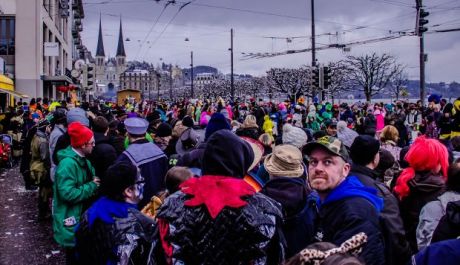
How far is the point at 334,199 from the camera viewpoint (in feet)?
10.3

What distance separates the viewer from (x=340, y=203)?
3.11m

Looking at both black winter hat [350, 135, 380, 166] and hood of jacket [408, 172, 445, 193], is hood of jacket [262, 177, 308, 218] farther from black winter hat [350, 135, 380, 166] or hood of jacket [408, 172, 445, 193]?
hood of jacket [408, 172, 445, 193]

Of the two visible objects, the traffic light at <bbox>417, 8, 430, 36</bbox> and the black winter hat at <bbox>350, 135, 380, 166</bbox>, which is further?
the traffic light at <bbox>417, 8, 430, 36</bbox>

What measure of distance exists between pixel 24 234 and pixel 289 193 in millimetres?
6345

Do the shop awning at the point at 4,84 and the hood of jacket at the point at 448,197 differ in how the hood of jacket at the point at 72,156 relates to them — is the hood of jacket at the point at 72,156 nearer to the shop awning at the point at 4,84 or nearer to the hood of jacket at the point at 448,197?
the hood of jacket at the point at 448,197

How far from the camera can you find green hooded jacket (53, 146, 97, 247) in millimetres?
5223

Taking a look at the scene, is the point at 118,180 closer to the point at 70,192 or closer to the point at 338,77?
the point at 70,192

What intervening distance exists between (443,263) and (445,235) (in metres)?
0.85

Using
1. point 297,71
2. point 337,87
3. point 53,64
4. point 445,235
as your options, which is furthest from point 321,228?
point 297,71

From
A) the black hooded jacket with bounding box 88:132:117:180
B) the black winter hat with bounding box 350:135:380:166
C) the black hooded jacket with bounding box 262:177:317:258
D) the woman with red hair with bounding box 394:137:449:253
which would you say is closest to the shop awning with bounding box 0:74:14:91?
the black hooded jacket with bounding box 88:132:117:180

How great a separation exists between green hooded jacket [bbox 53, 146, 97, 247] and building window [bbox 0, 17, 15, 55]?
34.3 metres

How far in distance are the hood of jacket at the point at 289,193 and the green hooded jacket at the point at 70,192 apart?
7.03 ft

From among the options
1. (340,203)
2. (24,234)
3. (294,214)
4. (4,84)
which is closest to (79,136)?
(294,214)

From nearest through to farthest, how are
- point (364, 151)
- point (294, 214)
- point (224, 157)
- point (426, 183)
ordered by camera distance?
point (224, 157) < point (294, 214) < point (426, 183) < point (364, 151)
